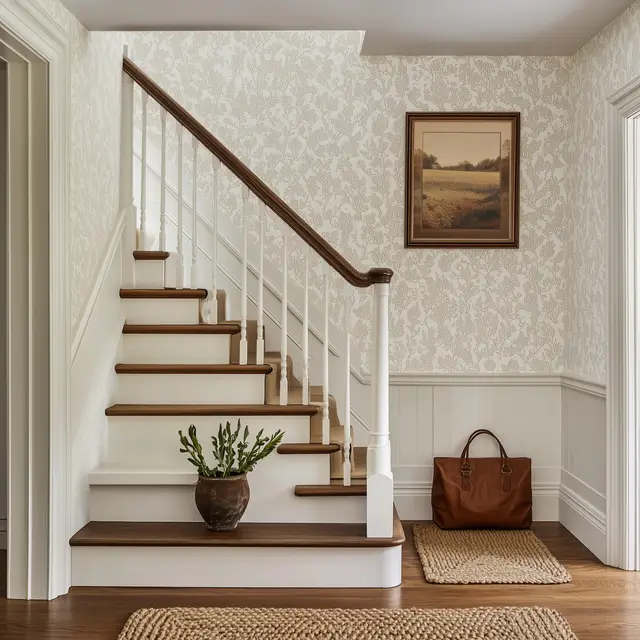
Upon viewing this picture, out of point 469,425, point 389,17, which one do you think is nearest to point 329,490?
point 469,425

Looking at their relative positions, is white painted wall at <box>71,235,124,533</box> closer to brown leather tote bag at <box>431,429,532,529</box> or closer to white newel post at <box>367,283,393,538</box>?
white newel post at <box>367,283,393,538</box>

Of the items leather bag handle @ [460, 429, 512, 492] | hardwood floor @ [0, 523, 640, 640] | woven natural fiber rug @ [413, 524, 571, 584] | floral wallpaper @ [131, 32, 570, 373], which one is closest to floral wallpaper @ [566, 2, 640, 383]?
floral wallpaper @ [131, 32, 570, 373]

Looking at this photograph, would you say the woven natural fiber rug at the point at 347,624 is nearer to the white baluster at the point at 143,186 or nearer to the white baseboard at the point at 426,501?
the white baseboard at the point at 426,501

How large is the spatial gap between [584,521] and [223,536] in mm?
1889

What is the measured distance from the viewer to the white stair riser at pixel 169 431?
135 inches

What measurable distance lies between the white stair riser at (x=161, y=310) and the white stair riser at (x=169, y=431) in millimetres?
537

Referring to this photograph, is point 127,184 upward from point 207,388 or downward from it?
upward

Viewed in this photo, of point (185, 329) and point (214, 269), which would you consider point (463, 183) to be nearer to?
point (214, 269)

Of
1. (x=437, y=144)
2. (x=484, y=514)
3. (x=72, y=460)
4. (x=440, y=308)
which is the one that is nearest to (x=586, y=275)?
(x=440, y=308)

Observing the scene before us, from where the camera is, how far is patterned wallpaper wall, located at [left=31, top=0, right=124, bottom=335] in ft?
10.3

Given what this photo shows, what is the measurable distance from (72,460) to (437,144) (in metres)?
2.59

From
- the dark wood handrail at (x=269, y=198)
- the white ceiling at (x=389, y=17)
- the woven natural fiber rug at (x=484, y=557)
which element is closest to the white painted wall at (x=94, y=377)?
the dark wood handrail at (x=269, y=198)

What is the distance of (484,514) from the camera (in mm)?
4020

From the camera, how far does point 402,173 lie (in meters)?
4.27
